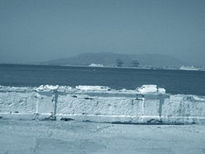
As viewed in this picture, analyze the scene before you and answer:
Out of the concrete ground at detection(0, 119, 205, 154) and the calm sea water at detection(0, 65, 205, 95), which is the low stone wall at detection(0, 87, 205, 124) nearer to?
the concrete ground at detection(0, 119, 205, 154)

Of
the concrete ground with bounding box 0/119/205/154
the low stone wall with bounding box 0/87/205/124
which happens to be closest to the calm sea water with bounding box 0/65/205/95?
the low stone wall with bounding box 0/87/205/124

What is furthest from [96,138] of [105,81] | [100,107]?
[105,81]

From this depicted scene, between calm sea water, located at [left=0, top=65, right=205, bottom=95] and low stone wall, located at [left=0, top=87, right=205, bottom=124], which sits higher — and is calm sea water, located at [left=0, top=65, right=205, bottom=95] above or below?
above

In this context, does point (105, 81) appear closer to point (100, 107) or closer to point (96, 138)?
point (100, 107)

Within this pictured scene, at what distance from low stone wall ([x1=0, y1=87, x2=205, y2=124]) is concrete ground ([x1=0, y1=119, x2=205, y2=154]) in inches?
13.6

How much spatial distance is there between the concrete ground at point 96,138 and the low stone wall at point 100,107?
0.35 m

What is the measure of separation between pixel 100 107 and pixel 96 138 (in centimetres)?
300

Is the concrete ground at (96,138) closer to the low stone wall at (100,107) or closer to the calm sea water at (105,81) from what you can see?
the low stone wall at (100,107)

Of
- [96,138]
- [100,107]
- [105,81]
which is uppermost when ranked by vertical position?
[105,81]

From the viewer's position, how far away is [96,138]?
330 inches

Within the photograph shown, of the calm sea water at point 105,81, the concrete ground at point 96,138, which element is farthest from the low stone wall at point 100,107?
the calm sea water at point 105,81

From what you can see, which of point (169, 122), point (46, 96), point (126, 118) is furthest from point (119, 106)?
point (46, 96)

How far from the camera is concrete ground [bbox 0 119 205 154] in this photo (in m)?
7.24

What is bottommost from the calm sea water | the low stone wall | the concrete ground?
the concrete ground
